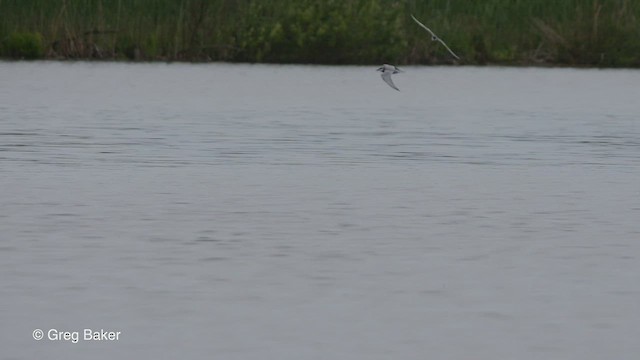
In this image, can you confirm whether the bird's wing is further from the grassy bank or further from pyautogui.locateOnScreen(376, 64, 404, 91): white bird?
the grassy bank

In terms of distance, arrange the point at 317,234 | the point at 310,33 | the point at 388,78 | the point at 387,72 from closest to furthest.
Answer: the point at 317,234, the point at 388,78, the point at 387,72, the point at 310,33

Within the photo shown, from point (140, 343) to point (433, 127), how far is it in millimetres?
13592

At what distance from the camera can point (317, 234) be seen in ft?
35.1

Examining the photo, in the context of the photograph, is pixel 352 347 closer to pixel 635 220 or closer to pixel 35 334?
pixel 35 334

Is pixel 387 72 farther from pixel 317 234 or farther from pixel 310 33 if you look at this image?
pixel 310 33

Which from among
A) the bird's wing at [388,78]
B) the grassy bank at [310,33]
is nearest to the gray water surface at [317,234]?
the bird's wing at [388,78]

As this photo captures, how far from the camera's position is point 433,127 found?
20.7 meters

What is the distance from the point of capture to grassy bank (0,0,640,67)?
32.7 m

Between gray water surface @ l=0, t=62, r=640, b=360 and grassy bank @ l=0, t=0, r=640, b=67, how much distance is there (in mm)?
10232

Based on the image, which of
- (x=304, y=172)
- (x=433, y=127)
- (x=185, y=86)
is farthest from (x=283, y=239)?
(x=185, y=86)

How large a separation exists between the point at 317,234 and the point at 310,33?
22.7m

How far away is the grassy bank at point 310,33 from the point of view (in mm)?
32656

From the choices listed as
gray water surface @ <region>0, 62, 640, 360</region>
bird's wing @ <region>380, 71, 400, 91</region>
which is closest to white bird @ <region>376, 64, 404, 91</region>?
bird's wing @ <region>380, 71, 400, 91</region>

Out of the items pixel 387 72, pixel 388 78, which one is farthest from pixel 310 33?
pixel 388 78
